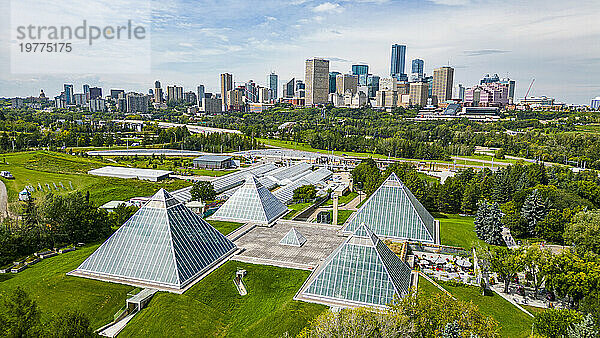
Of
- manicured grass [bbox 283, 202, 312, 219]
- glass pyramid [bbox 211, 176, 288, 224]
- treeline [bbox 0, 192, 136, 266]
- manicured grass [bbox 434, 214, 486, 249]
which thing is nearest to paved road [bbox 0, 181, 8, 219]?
treeline [bbox 0, 192, 136, 266]

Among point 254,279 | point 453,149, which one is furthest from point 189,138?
point 254,279

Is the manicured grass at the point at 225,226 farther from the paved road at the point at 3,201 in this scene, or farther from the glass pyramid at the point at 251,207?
the paved road at the point at 3,201

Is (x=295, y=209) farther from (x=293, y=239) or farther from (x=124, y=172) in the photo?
(x=124, y=172)

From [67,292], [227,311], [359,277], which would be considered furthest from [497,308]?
[67,292]

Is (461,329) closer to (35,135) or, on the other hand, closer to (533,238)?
(533,238)

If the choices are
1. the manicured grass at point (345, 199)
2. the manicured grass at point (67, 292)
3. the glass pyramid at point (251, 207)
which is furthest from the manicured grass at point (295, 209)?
the manicured grass at point (67, 292)

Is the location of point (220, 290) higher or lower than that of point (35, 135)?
lower

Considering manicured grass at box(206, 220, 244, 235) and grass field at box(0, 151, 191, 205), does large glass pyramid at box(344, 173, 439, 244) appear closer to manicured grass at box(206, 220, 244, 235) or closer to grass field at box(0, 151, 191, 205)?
manicured grass at box(206, 220, 244, 235)
